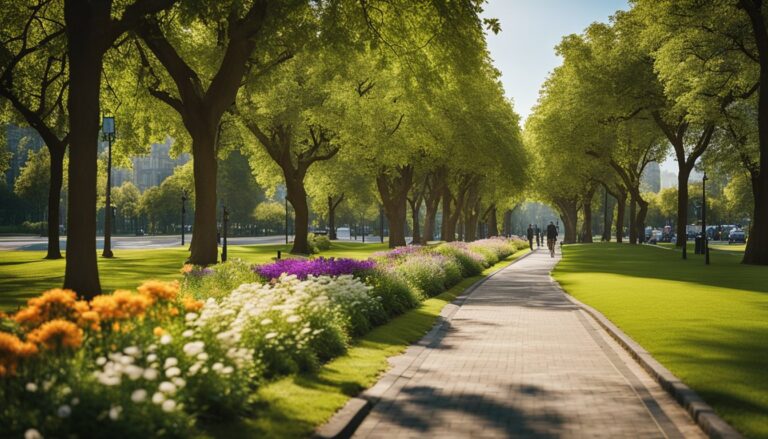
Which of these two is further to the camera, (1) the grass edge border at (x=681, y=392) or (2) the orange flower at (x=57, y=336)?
(1) the grass edge border at (x=681, y=392)

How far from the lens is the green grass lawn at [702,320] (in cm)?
928

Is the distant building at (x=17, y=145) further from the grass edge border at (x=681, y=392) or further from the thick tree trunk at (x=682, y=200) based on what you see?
the grass edge border at (x=681, y=392)

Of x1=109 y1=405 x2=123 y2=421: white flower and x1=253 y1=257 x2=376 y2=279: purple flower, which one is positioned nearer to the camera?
x1=109 y1=405 x2=123 y2=421: white flower

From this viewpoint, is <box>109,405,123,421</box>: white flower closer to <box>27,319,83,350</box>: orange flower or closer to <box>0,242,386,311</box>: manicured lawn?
<box>27,319,83,350</box>: orange flower

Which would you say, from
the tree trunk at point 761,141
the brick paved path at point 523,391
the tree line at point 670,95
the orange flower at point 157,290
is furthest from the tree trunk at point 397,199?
the orange flower at point 157,290

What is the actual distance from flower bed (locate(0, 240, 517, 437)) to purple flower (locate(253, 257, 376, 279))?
537cm

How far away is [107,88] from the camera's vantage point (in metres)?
33.3

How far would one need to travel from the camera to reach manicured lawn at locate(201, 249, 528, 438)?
7301 millimetres

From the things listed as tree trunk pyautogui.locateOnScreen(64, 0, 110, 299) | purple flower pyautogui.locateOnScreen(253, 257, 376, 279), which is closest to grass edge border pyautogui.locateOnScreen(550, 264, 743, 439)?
purple flower pyautogui.locateOnScreen(253, 257, 376, 279)

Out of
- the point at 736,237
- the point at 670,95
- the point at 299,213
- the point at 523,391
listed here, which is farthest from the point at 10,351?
the point at 736,237

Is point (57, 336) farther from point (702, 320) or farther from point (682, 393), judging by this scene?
point (702, 320)

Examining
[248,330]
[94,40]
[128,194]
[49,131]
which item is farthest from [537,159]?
[128,194]

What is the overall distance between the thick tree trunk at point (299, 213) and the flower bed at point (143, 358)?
3444 centimetres

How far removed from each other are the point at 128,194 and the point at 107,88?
336ft
